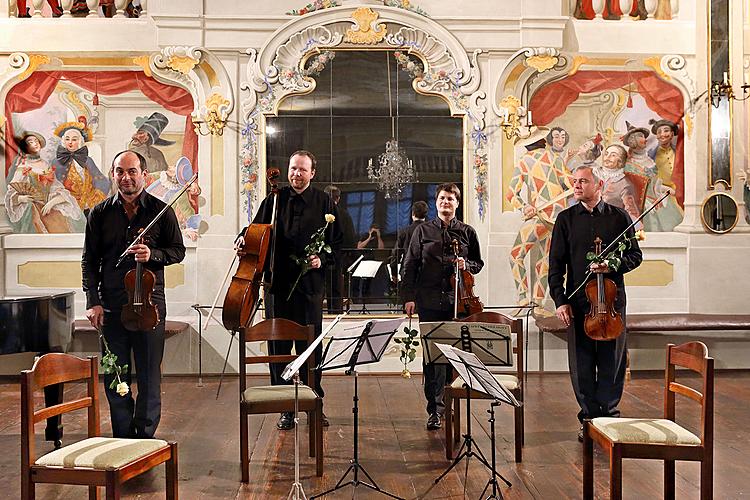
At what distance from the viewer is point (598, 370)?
5676 millimetres

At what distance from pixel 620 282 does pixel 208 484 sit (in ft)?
9.32

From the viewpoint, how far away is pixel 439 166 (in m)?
8.70

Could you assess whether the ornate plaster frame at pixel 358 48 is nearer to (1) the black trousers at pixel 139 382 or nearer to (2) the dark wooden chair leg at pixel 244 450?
(1) the black trousers at pixel 139 382

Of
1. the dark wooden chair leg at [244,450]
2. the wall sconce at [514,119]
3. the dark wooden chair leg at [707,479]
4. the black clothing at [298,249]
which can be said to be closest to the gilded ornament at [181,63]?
the black clothing at [298,249]

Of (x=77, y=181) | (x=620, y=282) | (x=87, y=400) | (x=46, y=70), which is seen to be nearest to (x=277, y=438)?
(x=87, y=400)

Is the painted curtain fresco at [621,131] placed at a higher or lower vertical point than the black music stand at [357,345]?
higher

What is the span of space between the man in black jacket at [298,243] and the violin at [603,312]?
5.85 ft

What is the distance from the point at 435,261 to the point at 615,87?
12.4 feet

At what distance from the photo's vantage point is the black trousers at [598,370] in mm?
5598

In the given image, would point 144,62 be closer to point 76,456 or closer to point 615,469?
point 76,456

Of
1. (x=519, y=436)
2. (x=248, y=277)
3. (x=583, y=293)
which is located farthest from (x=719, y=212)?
(x=248, y=277)

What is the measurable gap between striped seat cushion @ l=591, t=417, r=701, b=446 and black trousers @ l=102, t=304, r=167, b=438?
2.62 meters

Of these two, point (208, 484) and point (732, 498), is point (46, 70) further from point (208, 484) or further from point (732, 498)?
point (732, 498)

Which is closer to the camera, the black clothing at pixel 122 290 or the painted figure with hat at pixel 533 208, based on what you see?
the black clothing at pixel 122 290
